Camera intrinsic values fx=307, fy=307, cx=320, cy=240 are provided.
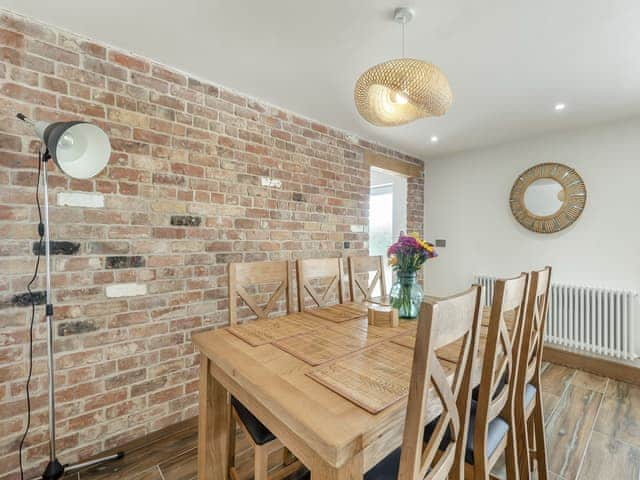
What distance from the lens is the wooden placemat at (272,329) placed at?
1351 millimetres

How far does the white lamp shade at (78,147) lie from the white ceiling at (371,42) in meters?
0.61

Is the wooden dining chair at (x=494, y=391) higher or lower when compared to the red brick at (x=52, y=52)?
lower

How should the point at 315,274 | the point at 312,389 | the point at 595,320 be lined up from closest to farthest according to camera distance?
the point at 312,389 < the point at 315,274 < the point at 595,320

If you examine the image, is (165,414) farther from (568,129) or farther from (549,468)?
(568,129)

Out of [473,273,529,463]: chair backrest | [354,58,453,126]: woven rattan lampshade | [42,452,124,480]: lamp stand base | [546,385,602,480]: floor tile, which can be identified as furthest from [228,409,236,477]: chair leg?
Result: [546,385,602,480]: floor tile

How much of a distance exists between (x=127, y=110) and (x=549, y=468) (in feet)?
10.3

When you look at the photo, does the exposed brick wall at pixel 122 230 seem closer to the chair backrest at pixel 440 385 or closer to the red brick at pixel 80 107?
the red brick at pixel 80 107

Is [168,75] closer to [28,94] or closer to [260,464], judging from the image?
[28,94]

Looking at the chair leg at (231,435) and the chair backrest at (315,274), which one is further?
the chair backrest at (315,274)

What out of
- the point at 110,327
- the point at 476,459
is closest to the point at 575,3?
the point at 476,459

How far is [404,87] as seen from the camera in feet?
3.98

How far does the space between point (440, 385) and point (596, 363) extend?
10.0 ft

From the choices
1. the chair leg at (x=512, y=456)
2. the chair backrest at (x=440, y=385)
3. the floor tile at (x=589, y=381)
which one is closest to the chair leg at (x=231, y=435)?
the chair backrest at (x=440, y=385)

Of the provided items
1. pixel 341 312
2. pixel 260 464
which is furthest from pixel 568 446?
pixel 260 464
